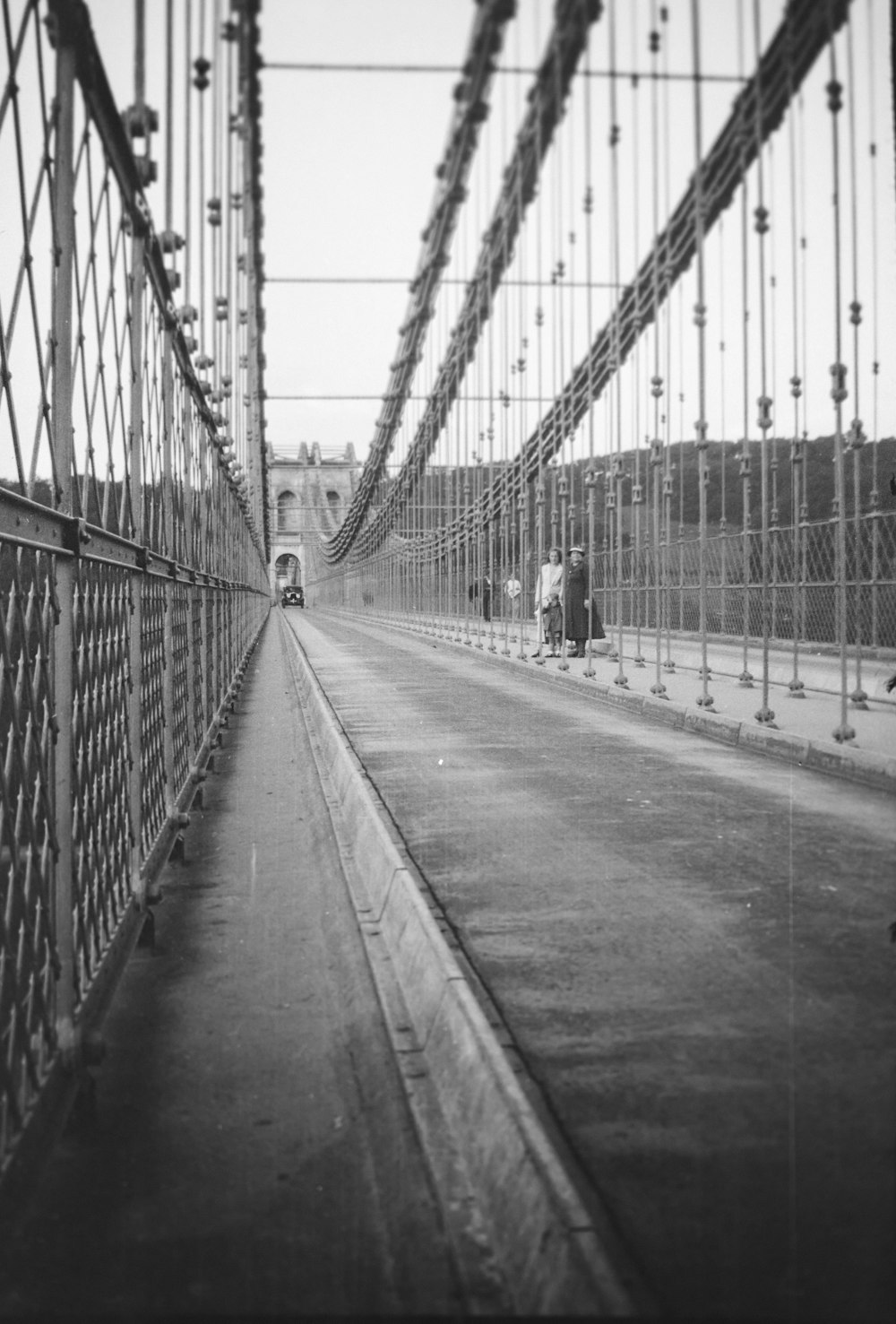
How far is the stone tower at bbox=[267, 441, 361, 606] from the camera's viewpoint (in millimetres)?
82250

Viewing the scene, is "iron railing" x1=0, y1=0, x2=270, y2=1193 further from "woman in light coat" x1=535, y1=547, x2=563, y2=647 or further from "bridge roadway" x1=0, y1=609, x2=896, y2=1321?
"woman in light coat" x1=535, y1=547, x2=563, y2=647

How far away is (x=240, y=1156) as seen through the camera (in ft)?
6.28

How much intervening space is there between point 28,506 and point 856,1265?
1.30 m

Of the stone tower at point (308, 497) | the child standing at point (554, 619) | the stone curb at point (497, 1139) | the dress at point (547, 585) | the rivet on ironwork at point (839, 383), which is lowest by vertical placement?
the stone curb at point (497, 1139)

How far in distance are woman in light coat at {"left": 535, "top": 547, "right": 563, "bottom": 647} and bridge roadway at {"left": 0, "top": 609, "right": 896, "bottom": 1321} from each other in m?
10.0

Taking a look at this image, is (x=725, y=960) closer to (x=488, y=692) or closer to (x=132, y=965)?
(x=132, y=965)

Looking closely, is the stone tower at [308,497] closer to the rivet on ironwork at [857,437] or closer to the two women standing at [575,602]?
the two women standing at [575,602]

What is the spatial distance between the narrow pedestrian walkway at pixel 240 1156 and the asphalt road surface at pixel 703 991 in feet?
0.83

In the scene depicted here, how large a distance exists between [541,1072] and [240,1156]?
45 cm

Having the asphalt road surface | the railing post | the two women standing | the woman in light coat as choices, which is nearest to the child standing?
the woman in light coat

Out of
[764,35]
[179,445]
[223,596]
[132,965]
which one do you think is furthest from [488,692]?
[132,965]

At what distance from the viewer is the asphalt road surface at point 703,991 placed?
150 centimetres

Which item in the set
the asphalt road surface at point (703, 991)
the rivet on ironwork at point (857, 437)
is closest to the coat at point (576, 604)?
the rivet on ironwork at point (857, 437)

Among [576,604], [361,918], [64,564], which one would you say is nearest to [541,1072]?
[64,564]
